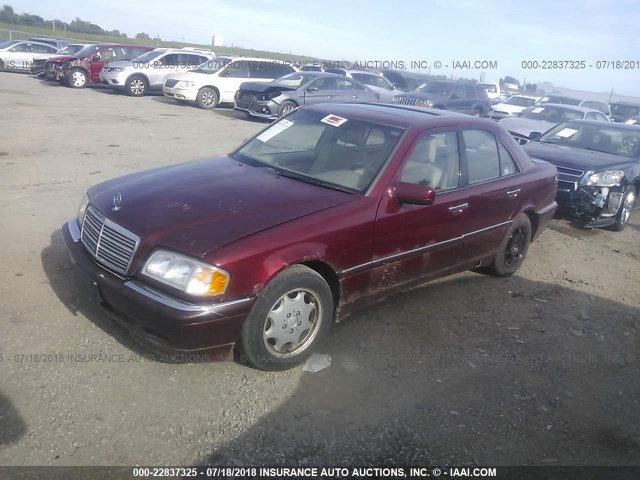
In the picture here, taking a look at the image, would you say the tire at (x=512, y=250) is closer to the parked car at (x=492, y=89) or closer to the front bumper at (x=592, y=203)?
the front bumper at (x=592, y=203)

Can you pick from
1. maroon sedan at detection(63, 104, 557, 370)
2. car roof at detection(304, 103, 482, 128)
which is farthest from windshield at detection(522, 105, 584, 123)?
car roof at detection(304, 103, 482, 128)

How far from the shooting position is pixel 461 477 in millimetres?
2730

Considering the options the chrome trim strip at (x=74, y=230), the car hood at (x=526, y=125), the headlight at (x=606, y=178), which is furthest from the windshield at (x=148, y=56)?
the chrome trim strip at (x=74, y=230)

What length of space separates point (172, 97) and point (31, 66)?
1086cm

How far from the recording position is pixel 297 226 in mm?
3273

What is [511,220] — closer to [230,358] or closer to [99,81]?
[230,358]

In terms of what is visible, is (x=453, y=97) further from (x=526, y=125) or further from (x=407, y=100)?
(x=526, y=125)

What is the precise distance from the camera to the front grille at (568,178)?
286 inches

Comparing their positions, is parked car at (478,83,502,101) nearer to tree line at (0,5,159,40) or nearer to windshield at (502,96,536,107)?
windshield at (502,96,536,107)

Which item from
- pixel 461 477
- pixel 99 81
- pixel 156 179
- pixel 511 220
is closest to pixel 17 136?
pixel 156 179

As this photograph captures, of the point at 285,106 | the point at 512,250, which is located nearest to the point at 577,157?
the point at 512,250

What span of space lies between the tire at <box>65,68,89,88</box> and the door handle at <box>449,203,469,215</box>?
19750 millimetres

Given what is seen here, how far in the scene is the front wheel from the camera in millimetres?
19156

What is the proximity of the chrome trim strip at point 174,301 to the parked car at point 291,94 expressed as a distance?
12750 millimetres
